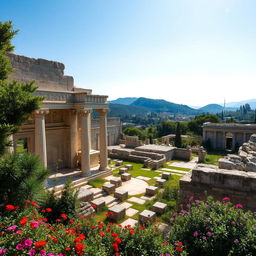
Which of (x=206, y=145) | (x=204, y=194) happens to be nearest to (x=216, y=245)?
(x=204, y=194)

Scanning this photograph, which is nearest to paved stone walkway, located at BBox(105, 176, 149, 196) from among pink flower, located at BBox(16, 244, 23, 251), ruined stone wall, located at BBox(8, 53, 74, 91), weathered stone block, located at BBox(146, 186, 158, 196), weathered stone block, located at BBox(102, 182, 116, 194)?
weathered stone block, located at BBox(146, 186, 158, 196)

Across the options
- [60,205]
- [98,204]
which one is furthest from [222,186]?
[60,205]

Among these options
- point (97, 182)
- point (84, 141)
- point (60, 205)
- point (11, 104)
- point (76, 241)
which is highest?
point (11, 104)

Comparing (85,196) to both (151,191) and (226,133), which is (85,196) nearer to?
(151,191)

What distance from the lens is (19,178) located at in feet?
24.4

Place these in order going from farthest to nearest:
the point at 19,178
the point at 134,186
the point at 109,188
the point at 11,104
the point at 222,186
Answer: the point at 134,186, the point at 109,188, the point at 222,186, the point at 19,178, the point at 11,104

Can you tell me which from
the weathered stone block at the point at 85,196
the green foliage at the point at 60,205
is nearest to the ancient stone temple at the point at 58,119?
the weathered stone block at the point at 85,196

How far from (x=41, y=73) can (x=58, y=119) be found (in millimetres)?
5389

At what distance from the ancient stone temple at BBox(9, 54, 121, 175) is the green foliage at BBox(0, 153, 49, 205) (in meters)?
7.11

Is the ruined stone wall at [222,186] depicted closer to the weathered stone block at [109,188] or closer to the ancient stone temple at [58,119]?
the weathered stone block at [109,188]

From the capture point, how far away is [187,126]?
69.7 meters

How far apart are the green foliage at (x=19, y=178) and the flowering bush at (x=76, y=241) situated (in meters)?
0.78

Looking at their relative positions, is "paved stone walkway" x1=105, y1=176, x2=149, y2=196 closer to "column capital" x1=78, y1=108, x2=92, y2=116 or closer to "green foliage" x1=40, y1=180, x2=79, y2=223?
"column capital" x1=78, y1=108, x2=92, y2=116

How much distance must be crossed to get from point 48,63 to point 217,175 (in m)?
15.6
